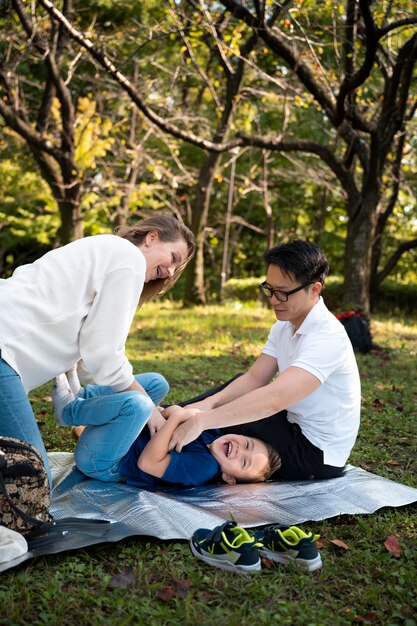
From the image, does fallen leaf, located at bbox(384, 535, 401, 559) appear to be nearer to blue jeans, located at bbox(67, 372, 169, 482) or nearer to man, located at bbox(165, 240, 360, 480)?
man, located at bbox(165, 240, 360, 480)

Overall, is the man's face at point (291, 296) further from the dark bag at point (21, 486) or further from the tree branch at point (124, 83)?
the tree branch at point (124, 83)

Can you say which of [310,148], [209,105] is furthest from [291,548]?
[209,105]

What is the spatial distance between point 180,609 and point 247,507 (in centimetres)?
114

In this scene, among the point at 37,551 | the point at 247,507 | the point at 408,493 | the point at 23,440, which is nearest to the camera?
the point at 37,551

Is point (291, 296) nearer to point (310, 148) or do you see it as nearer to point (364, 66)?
point (364, 66)

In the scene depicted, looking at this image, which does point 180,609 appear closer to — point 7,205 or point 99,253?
point 99,253

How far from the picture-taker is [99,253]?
3.41 metres

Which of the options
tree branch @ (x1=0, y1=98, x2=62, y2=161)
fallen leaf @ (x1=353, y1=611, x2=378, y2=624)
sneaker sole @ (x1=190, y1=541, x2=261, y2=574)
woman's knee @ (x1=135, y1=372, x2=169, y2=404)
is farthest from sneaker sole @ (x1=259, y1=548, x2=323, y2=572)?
tree branch @ (x1=0, y1=98, x2=62, y2=161)

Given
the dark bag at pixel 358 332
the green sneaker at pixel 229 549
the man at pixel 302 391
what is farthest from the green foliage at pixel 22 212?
the green sneaker at pixel 229 549

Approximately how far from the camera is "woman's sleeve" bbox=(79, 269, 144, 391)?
337 cm

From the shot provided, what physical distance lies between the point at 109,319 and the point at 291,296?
1.09 m

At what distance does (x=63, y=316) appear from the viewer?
332cm

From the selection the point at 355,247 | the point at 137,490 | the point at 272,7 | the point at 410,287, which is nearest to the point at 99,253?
the point at 137,490

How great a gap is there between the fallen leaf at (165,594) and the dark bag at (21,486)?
0.71m
